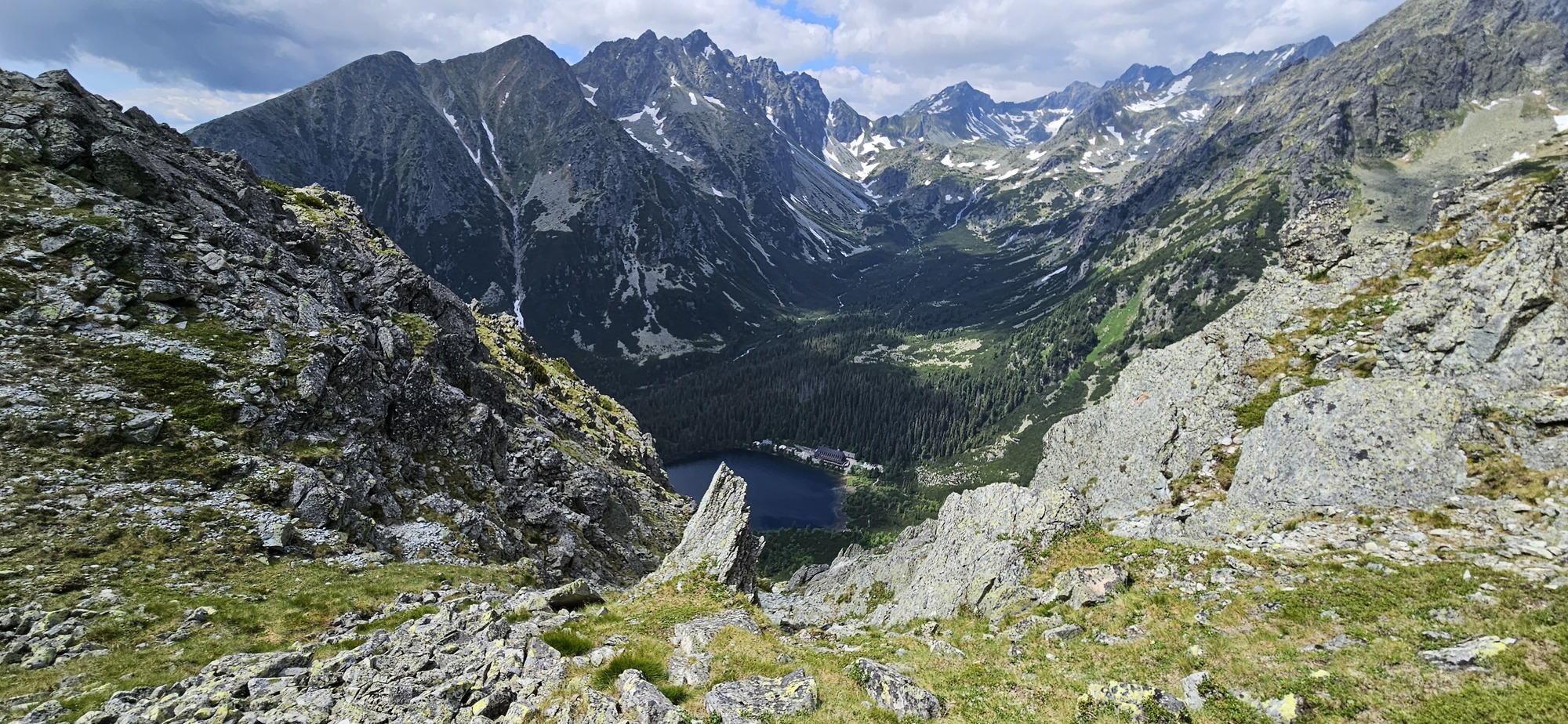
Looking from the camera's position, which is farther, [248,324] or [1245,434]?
[248,324]

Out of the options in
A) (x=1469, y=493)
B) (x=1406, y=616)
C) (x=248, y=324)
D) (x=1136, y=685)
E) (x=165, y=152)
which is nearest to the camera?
(x=1136, y=685)

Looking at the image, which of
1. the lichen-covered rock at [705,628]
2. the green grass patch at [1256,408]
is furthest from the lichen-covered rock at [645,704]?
the green grass patch at [1256,408]

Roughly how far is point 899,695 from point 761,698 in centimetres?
376

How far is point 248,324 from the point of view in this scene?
36781 millimetres

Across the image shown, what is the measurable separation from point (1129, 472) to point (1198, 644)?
949 inches

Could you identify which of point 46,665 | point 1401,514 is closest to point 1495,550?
point 1401,514

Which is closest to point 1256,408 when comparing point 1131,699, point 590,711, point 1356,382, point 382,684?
point 1356,382

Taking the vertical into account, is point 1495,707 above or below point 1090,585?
above

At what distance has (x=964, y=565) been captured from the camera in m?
34.3

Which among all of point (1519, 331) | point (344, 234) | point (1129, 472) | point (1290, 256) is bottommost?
point (1129, 472)

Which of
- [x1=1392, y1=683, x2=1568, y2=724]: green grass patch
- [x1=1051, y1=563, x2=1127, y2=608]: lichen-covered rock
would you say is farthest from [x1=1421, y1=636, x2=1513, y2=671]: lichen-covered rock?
[x1=1051, y1=563, x2=1127, y2=608]: lichen-covered rock

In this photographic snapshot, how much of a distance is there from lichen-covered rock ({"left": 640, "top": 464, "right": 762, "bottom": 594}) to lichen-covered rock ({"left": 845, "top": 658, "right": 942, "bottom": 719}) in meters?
14.4

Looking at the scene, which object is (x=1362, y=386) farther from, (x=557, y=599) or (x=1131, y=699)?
(x=557, y=599)

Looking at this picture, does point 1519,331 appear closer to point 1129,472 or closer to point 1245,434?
point 1245,434
